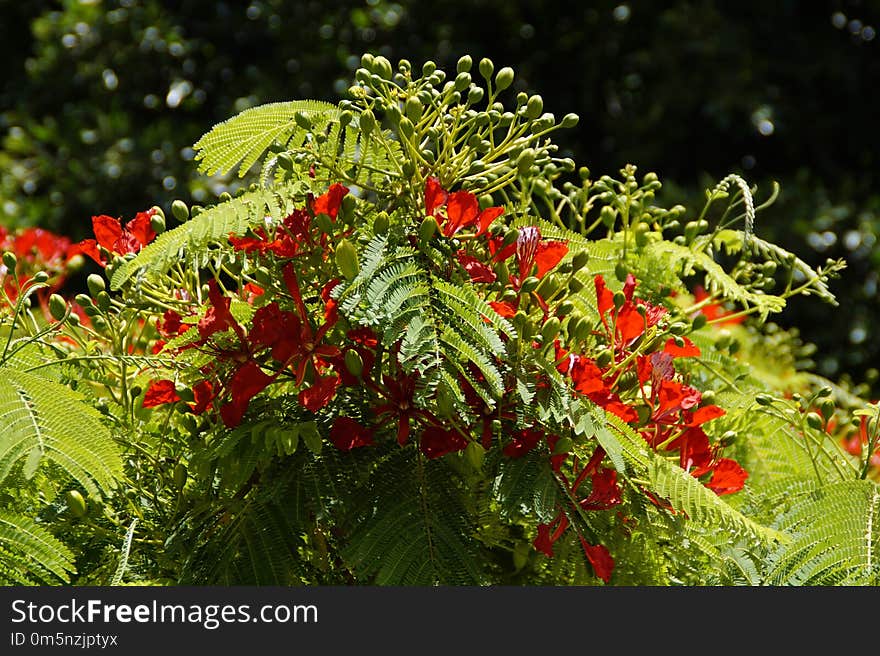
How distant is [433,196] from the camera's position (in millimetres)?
1116

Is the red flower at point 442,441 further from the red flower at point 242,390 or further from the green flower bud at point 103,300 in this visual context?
the green flower bud at point 103,300

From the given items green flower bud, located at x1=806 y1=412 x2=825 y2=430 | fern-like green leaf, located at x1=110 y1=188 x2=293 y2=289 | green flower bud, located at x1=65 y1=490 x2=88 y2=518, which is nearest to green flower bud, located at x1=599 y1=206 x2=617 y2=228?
green flower bud, located at x1=806 y1=412 x2=825 y2=430

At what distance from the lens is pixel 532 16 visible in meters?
5.70

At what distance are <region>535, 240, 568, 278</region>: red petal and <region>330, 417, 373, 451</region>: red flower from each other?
0.24 metres

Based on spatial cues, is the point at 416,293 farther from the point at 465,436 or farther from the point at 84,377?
the point at 84,377

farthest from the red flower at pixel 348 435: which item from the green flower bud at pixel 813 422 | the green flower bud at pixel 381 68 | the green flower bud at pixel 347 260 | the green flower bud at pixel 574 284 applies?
the green flower bud at pixel 813 422

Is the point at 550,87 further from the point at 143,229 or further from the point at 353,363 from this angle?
the point at 353,363

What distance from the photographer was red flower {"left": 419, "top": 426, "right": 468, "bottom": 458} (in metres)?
1.12

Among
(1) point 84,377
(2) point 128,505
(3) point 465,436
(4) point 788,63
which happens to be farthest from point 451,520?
(4) point 788,63

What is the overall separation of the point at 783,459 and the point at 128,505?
2.76 feet

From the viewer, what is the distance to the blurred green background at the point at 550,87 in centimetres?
509

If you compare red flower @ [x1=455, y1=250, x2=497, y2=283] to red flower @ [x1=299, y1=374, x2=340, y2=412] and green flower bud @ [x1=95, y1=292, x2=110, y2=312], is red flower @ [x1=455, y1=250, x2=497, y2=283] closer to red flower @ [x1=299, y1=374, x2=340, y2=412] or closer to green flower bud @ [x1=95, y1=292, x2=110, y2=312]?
red flower @ [x1=299, y1=374, x2=340, y2=412]

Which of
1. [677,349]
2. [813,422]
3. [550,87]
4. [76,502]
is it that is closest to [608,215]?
[677,349]

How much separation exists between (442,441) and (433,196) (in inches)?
9.5
